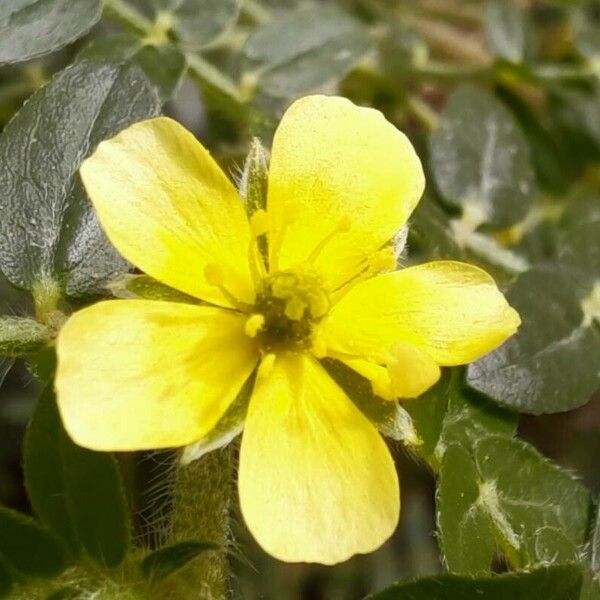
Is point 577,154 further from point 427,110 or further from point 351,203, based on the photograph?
point 351,203

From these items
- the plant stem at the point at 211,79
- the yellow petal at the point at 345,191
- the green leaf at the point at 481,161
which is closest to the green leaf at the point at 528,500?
the yellow petal at the point at 345,191

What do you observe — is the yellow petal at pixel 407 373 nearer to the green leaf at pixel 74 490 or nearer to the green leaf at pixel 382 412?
the green leaf at pixel 382 412

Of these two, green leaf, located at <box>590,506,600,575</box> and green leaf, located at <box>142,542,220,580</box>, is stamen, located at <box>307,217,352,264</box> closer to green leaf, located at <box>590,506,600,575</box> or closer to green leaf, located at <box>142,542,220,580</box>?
green leaf, located at <box>142,542,220,580</box>

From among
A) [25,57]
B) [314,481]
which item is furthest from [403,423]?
[25,57]

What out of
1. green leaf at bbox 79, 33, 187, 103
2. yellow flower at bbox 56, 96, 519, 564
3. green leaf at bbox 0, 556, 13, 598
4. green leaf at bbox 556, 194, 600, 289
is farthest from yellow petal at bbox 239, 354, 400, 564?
green leaf at bbox 556, 194, 600, 289

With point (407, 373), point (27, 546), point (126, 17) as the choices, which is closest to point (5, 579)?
point (27, 546)

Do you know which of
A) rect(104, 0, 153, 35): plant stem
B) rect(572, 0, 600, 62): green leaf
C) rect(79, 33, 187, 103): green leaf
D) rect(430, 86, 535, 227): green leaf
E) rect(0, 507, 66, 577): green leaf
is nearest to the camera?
rect(0, 507, 66, 577): green leaf

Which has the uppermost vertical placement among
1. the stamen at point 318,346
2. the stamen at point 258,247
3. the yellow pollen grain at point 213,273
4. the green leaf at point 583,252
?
the yellow pollen grain at point 213,273

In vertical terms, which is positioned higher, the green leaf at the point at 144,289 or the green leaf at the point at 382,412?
Result: the green leaf at the point at 144,289
